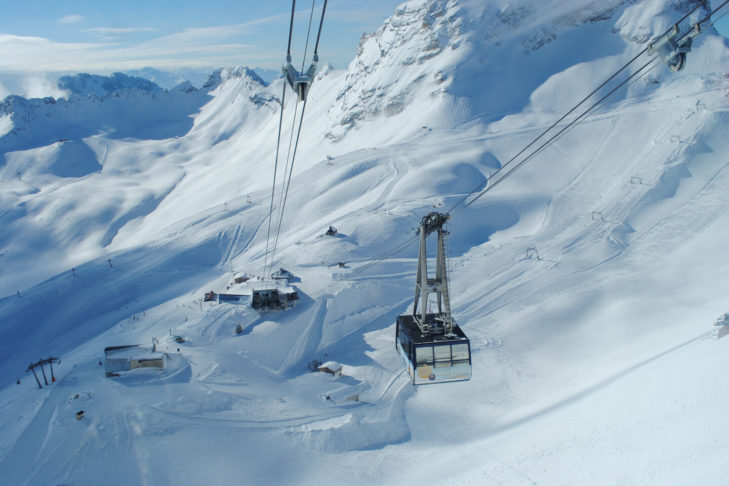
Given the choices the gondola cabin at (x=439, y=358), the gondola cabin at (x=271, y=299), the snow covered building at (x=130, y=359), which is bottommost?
the gondola cabin at (x=439, y=358)

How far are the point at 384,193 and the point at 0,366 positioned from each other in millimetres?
34783

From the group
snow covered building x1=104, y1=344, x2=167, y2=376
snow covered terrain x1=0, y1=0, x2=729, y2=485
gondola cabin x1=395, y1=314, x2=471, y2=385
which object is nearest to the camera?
gondola cabin x1=395, y1=314, x2=471, y2=385

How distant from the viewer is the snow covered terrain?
18.1 metres

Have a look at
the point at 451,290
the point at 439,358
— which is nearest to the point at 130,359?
the point at 439,358

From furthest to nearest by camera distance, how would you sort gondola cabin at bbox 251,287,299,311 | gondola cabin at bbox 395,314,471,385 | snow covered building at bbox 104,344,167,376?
1. gondola cabin at bbox 251,287,299,311
2. snow covered building at bbox 104,344,167,376
3. gondola cabin at bbox 395,314,471,385

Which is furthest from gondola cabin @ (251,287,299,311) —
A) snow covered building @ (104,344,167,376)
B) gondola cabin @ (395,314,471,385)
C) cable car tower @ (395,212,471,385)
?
gondola cabin @ (395,314,471,385)

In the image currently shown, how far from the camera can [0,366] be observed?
33.3 m

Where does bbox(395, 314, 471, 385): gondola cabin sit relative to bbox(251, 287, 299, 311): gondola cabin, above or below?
below

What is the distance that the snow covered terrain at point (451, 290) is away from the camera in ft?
59.4

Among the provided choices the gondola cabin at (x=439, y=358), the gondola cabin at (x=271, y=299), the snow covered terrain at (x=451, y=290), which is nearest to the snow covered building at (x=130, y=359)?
the snow covered terrain at (x=451, y=290)

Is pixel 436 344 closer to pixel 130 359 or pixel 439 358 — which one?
pixel 439 358

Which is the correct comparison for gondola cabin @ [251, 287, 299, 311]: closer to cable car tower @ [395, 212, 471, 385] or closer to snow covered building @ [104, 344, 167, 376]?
snow covered building @ [104, 344, 167, 376]

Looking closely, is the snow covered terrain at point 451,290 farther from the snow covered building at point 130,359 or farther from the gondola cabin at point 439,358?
the gondola cabin at point 439,358

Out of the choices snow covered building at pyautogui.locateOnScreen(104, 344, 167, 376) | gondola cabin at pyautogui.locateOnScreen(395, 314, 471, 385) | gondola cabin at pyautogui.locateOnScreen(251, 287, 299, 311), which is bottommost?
gondola cabin at pyautogui.locateOnScreen(395, 314, 471, 385)
